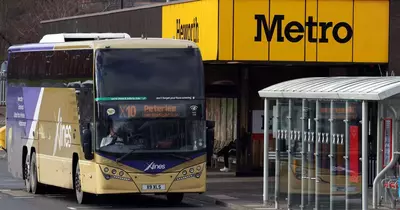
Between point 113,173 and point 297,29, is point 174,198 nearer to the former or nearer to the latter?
point 113,173

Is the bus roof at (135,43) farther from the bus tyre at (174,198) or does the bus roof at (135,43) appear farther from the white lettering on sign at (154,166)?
the bus tyre at (174,198)

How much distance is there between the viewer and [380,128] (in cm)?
1969

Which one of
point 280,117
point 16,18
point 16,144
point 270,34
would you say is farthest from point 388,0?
point 16,18

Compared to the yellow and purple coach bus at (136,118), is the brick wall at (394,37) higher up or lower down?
higher up

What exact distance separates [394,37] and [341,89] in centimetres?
1033

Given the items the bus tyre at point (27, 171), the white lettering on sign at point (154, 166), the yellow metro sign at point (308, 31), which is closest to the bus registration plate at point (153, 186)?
the white lettering on sign at point (154, 166)

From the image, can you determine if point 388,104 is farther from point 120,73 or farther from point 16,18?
point 16,18

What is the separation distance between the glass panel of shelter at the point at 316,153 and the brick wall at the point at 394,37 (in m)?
8.22

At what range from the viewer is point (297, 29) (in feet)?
89.9

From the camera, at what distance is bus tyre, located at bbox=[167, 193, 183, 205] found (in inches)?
902

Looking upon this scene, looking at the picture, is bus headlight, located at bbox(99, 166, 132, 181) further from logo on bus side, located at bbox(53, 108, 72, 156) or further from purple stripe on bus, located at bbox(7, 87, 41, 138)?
purple stripe on bus, located at bbox(7, 87, 41, 138)

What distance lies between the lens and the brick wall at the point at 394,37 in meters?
27.9

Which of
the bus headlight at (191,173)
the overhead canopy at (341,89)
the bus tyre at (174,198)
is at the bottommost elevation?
the bus tyre at (174,198)

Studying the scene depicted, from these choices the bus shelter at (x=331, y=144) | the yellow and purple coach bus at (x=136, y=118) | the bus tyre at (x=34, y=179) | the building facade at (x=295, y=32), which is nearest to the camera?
the bus shelter at (x=331, y=144)
